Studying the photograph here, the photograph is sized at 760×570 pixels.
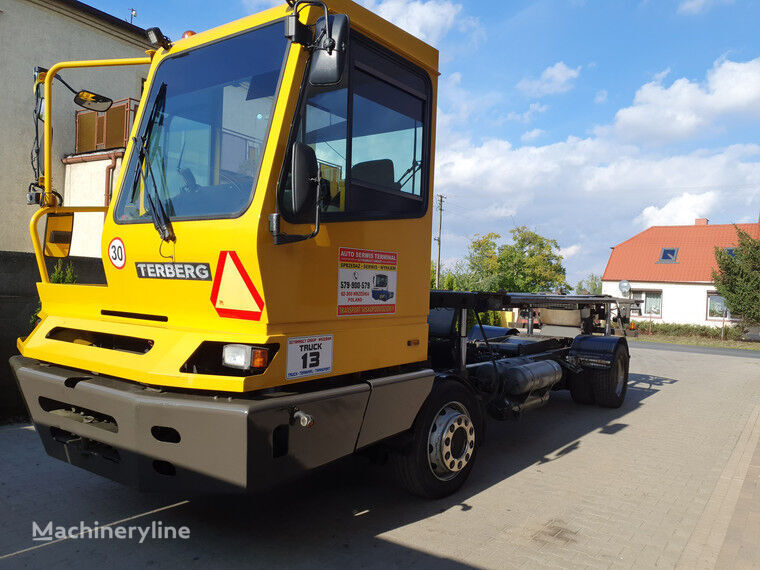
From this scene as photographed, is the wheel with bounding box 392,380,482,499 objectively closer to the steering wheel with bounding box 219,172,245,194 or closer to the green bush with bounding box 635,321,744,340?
the steering wheel with bounding box 219,172,245,194

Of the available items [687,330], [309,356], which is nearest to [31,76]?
[309,356]

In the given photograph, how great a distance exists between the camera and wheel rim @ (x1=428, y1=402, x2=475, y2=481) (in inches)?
174

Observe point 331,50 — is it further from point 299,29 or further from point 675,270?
point 675,270

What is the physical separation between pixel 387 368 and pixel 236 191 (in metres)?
1.64

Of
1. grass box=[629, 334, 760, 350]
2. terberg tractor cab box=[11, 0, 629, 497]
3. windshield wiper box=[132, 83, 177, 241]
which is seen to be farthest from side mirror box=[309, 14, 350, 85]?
grass box=[629, 334, 760, 350]

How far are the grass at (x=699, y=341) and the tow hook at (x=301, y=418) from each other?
28495 millimetres

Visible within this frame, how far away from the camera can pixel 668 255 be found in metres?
40.0

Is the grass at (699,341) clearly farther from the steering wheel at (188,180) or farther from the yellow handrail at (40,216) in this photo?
the steering wheel at (188,180)

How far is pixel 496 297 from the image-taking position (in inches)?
224

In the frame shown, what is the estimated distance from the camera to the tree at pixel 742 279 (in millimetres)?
29156

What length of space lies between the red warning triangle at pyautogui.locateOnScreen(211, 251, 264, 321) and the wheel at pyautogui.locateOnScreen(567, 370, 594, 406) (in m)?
6.58

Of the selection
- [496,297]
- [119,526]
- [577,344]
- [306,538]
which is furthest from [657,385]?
[119,526]

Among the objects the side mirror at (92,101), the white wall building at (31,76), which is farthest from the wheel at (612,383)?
the white wall building at (31,76)

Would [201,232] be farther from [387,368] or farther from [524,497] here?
[524,497]
